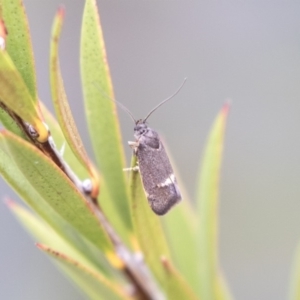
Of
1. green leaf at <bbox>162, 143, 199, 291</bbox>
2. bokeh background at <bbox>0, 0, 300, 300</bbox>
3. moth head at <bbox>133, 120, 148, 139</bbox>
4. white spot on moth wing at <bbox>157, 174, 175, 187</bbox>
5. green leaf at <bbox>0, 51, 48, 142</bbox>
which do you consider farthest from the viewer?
bokeh background at <bbox>0, 0, 300, 300</bbox>

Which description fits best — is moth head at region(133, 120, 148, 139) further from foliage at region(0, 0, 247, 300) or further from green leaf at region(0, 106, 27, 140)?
green leaf at region(0, 106, 27, 140)

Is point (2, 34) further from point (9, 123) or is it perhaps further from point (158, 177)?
point (158, 177)

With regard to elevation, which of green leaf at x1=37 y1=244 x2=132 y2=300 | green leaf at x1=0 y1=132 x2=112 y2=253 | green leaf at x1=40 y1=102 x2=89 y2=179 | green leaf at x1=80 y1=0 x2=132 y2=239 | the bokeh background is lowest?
green leaf at x1=37 y1=244 x2=132 y2=300

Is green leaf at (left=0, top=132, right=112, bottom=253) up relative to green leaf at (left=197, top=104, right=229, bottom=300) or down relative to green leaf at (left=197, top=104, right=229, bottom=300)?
down

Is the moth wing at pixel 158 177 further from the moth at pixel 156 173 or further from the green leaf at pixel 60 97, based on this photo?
the green leaf at pixel 60 97

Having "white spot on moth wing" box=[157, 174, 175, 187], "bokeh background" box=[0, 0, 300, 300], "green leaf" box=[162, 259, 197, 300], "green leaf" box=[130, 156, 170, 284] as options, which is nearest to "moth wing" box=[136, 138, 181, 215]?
"white spot on moth wing" box=[157, 174, 175, 187]

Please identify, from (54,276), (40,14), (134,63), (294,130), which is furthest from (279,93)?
(54,276)

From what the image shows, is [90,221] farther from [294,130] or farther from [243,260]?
[294,130]
